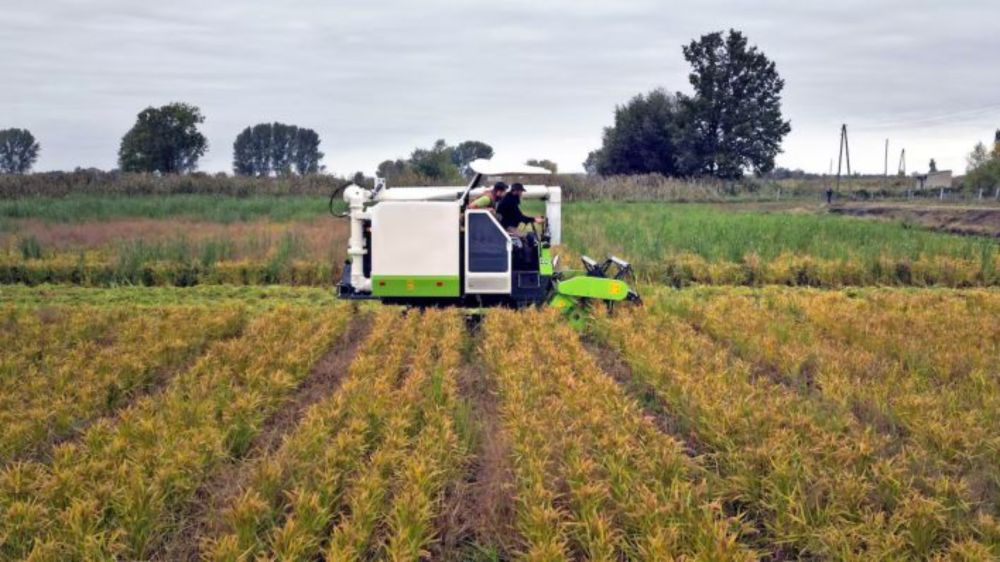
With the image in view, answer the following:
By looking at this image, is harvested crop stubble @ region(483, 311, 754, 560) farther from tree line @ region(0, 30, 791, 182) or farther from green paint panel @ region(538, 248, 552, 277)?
tree line @ region(0, 30, 791, 182)

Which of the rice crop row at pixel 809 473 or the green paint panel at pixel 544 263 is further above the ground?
the green paint panel at pixel 544 263

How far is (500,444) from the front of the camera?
6199 millimetres

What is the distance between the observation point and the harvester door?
→ 10.8 m

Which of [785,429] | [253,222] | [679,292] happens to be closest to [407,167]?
[253,222]

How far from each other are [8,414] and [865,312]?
982 cm

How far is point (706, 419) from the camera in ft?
21.0

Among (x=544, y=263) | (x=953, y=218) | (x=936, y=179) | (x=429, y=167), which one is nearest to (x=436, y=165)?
(x=429, y=167)

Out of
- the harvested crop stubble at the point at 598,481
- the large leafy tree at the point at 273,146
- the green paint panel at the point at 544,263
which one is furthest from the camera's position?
the large leafy tree at the point at 273,146

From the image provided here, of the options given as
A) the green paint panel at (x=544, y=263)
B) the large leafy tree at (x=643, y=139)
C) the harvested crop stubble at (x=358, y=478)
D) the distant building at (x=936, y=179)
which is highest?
the large leafy tree at (x=643, y=139)

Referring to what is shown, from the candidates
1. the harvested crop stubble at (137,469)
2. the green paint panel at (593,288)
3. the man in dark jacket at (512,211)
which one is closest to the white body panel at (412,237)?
the man in dark jacket at (512,211)

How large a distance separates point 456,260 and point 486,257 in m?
0.39

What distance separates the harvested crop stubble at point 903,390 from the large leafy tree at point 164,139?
55640 mm

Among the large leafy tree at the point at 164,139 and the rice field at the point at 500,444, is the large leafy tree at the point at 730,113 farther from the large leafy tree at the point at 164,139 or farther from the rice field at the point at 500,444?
the rice field at the point at 500,444

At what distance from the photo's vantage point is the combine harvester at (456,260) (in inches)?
423
